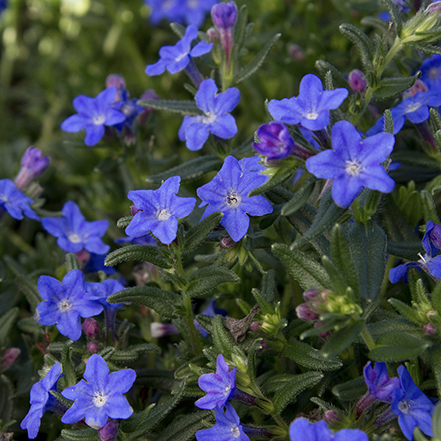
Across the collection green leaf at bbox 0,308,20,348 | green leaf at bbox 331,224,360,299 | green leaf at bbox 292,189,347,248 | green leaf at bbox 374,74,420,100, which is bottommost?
green leaf at bbox 0,308,20,348

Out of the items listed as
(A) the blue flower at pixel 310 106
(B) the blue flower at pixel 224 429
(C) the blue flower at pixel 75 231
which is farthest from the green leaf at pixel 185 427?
(A) the blue flower at pixel 310 106

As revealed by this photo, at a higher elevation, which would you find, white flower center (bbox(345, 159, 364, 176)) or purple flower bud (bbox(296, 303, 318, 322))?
white flower center (bbox(345, 159, 364, 176))

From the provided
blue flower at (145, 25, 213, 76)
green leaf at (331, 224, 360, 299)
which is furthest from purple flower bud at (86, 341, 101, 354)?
blue flower at (145, 25, 213, 76)

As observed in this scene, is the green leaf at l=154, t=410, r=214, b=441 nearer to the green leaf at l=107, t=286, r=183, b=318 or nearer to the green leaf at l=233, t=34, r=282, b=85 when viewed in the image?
the green leaf at l=107, t=286, r=183, b=318

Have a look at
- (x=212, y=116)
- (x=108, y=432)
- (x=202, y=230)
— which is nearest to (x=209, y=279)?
(x=202, y=230)

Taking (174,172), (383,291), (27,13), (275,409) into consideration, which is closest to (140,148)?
(174,172)

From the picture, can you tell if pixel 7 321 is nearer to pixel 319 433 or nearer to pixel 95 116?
pixel 95 116

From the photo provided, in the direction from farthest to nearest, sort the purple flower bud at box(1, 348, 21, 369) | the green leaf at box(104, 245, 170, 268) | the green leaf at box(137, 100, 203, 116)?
the green leaf at box(137, 100, 203, 116), the purple flower bud at box(1, 348, 21, 369), the green leaf at box(104, 245, 170, 268)
